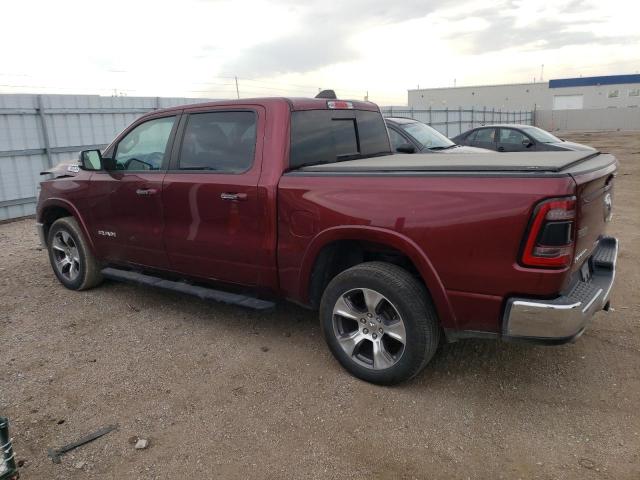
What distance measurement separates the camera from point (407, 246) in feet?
9.89

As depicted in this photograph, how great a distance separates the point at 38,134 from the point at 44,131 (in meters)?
0.13

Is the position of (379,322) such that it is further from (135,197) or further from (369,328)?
(135,197)

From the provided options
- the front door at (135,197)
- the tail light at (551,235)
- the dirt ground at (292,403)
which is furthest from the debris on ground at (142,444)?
the tail light at (551,235)

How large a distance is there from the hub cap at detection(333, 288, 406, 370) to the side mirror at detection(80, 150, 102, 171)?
9.15ft

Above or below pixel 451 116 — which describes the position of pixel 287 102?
above

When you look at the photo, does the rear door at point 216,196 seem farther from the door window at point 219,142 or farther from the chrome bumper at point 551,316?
the chrome bumper at point 551,316

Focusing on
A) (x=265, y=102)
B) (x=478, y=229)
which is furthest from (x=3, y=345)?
(x=478, y=229)

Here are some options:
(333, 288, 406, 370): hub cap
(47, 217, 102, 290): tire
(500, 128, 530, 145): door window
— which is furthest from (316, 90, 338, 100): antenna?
(500, 128, 530, 145): door window

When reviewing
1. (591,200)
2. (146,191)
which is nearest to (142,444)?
(146,191)

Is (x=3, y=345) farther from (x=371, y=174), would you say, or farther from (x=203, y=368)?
(x=371, y=174)

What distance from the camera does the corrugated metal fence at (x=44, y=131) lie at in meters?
9.95

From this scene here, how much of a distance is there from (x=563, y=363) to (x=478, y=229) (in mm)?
1529

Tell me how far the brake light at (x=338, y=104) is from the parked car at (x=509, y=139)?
8.48m

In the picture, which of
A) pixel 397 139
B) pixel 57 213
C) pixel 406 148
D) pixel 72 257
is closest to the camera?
pixel 72 257
